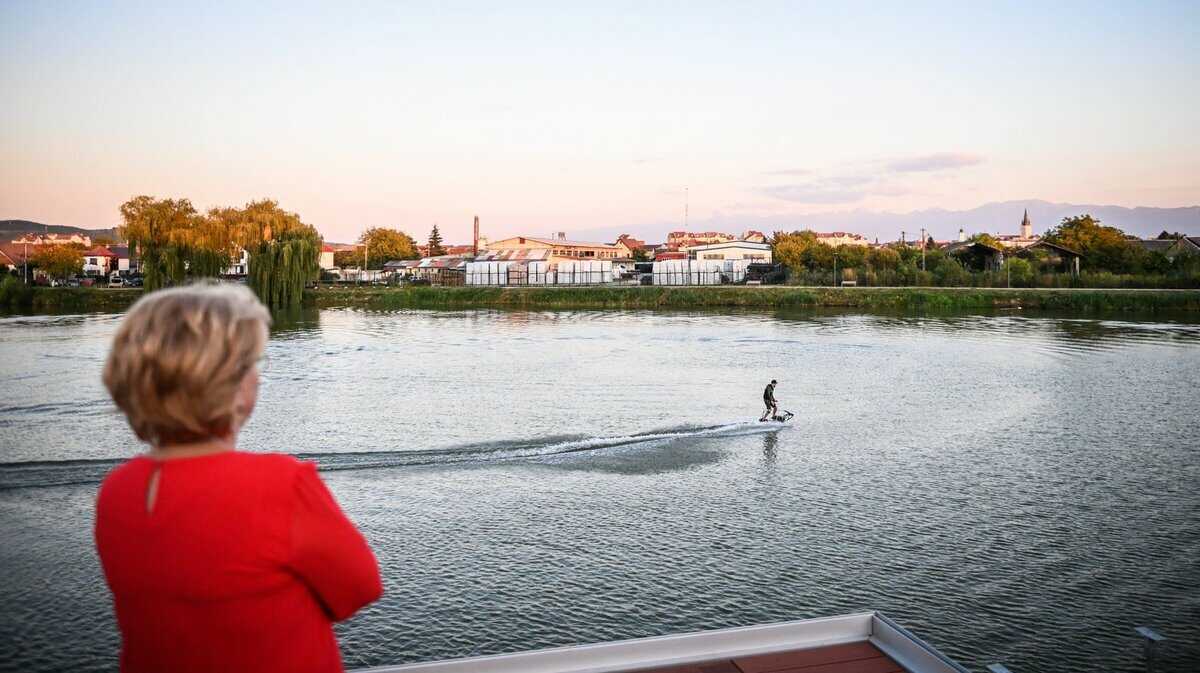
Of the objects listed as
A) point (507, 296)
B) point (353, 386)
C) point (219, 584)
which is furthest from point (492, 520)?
point (507, 296)

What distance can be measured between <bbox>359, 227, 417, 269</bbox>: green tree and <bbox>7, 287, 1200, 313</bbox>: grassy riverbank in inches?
2449

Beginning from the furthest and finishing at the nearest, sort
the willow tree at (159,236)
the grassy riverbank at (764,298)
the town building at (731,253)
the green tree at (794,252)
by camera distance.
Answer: the town building at (731,253), the green tree at (794,252), the grassy riverbank at (764,298), the willow tree at (159,236)

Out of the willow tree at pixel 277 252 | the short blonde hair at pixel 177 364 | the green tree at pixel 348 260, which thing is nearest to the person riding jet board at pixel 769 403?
the short blonde hair at pixel 177 364

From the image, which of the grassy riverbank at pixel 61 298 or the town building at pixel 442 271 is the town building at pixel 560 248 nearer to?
the town building at pixel 442 271

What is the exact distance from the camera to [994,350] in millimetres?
35344

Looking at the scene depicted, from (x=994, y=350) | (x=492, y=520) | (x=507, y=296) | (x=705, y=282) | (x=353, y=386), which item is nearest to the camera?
(x=492, y=520)

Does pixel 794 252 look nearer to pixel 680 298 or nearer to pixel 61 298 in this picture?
pixel 680 298

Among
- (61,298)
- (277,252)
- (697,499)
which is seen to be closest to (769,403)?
(697,499)

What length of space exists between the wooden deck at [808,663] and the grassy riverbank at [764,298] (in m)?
58.7

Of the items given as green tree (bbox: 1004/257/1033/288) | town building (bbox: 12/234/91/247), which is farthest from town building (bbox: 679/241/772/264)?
town building (bbox: 12/234/91/247)

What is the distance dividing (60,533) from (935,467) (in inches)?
528

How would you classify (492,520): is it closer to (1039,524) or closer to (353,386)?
(1039,524)

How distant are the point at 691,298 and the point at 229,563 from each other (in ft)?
217

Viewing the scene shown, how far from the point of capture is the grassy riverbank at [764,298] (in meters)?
57.9
